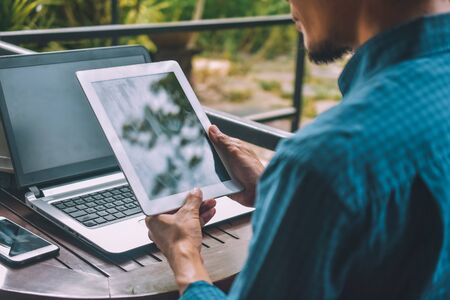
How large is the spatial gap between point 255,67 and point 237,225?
5.88 meters

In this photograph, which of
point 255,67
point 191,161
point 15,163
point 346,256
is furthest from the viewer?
point 255,67

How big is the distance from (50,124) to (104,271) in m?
0.37

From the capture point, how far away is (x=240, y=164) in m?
1.07

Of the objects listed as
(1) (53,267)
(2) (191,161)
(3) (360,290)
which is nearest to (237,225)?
(2) (191,161)

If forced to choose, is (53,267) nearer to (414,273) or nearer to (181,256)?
(181,256)

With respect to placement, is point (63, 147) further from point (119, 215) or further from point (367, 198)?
point (367, 198)

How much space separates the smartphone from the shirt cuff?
0.26 meters

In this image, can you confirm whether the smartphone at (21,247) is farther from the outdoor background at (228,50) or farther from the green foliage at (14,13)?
the outdoor background at (228,50)

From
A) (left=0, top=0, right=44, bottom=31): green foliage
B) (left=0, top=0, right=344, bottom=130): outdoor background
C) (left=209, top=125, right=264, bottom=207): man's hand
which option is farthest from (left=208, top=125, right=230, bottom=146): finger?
(left=0, top=0, right=344, bottom=130): outdoor background

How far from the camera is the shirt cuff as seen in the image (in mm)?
811

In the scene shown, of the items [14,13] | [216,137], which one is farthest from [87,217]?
[14,13]

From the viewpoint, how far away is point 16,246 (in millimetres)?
977

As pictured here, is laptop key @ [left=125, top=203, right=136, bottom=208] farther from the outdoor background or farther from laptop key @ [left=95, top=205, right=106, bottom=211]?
the outdoor background

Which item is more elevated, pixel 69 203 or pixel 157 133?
pixel 157 133
